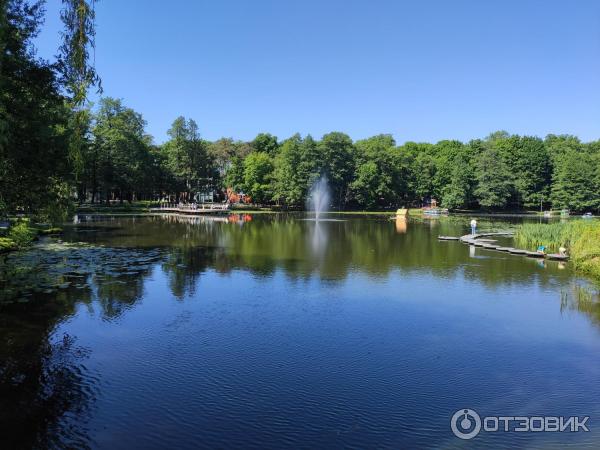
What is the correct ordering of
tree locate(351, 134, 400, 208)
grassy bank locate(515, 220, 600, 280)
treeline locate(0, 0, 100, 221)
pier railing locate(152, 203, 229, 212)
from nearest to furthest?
treeline locate(0, 0, 100, 221) < grassy bank locate(515, 220, 600, 280) < pier railing locate(152, 203, 229, 212) < tree locate(351, 134, 400, 208)

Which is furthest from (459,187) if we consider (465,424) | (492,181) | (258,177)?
(465,424)

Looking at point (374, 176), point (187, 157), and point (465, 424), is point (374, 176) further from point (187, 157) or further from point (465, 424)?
point (465, 424)

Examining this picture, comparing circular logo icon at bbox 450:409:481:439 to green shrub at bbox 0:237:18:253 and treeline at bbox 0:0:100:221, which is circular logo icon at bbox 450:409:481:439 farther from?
green shrub at bbox 0:237:18:253

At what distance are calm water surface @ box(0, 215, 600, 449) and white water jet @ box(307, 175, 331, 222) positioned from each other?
65859mm

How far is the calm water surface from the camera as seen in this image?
741 cm

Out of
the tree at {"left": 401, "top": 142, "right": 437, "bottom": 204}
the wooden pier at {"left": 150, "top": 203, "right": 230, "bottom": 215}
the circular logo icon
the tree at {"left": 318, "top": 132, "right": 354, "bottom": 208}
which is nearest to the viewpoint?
the circular logo icon

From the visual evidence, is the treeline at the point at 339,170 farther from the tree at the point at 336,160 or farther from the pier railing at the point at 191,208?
the pier railing at the point at 191,208

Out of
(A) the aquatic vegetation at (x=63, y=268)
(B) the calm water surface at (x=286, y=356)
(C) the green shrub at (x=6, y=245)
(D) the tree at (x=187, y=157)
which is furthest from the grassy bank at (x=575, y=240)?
(D) the tree at (x=187, y=157)

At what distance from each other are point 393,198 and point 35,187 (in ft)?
261

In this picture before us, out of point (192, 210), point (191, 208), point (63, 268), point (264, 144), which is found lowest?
point (63, 268)

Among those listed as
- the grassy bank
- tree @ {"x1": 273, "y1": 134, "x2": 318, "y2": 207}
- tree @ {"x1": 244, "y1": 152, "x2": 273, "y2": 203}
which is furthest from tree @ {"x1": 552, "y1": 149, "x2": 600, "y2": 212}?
the grassy bank

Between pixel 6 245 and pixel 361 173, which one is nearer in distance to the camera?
pixel 6 245

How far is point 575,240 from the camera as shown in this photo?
26.6 m

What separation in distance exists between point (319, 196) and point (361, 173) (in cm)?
887
